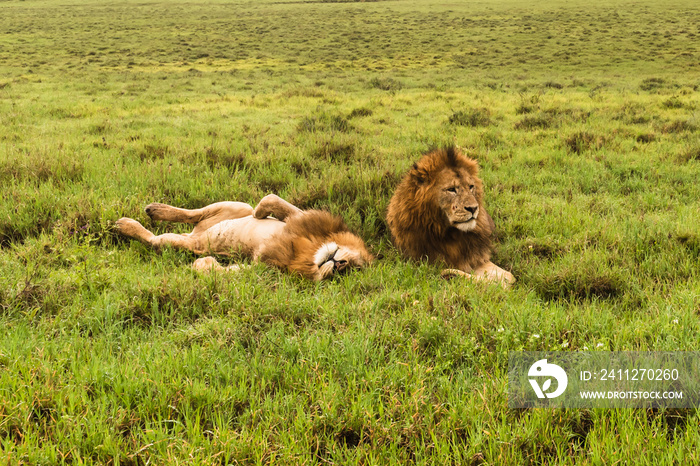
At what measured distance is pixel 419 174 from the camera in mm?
3936

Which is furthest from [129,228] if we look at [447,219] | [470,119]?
[470,119]

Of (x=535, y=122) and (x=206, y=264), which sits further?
(x=535, y=122)

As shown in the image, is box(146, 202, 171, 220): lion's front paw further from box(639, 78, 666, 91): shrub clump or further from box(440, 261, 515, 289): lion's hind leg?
box(639, 78, 666, 91): shrub clump

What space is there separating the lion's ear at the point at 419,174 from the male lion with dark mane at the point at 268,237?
0.75 metres

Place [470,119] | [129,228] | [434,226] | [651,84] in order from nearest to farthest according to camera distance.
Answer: [434,226] → [129,228] → [470,119] → [651,84]

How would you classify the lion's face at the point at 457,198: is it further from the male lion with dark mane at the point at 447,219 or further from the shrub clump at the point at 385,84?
the shrub clump at the point at 385,84

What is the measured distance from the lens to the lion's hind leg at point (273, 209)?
3.98m

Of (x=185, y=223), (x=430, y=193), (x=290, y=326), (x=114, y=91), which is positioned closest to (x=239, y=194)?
(x=185, y=223)

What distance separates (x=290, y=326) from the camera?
276 cm

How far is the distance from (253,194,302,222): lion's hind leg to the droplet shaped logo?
7.80 ft

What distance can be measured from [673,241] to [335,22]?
53.4 metres

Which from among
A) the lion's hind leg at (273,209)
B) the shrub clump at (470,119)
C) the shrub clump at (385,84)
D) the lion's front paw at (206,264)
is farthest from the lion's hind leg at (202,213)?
the shrub clump at (385,84)

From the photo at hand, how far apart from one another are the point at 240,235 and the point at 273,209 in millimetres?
368

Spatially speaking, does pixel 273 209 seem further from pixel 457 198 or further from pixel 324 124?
pixel 324 124
